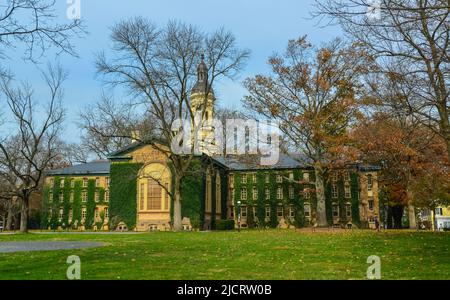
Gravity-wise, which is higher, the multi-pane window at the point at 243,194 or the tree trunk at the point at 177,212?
the multi-pane window at the point at 243,194

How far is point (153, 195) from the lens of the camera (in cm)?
4741

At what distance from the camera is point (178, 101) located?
124 feet

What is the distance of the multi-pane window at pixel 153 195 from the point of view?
154 ft

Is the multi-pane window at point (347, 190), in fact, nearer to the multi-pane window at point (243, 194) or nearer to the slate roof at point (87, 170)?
the multi-pane window at point (243, 194)

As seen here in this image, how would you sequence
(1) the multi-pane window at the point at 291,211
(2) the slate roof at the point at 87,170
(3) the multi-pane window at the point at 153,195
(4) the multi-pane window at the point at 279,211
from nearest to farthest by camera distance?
(3) the multi-pane window at the point at 153,195
(1) the multi-pane window at the point at 291,211
(4) the multi-pane window at the point at 279,211
(2) the slate roof at the point at 87,170

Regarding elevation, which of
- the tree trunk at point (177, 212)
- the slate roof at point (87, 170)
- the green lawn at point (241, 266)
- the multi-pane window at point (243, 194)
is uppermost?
the slate roof at point (87, 170)

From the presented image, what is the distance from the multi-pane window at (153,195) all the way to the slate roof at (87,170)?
1112 centimetres

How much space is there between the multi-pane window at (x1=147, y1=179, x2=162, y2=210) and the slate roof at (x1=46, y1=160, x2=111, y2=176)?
11118 millimetres

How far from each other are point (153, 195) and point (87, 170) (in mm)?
14151

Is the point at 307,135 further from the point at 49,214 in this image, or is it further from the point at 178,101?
the point at 49,214

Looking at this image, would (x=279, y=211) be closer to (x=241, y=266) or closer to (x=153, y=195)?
(x=153, y=195)

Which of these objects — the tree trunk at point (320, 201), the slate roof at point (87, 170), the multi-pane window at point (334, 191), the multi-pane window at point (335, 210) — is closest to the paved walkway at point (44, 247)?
the tree trunk at point (320, 201)

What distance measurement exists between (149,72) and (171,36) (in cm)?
334

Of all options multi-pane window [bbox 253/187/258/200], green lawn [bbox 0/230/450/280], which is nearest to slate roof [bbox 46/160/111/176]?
multi-pane window [bbox 253/187/258/200]
